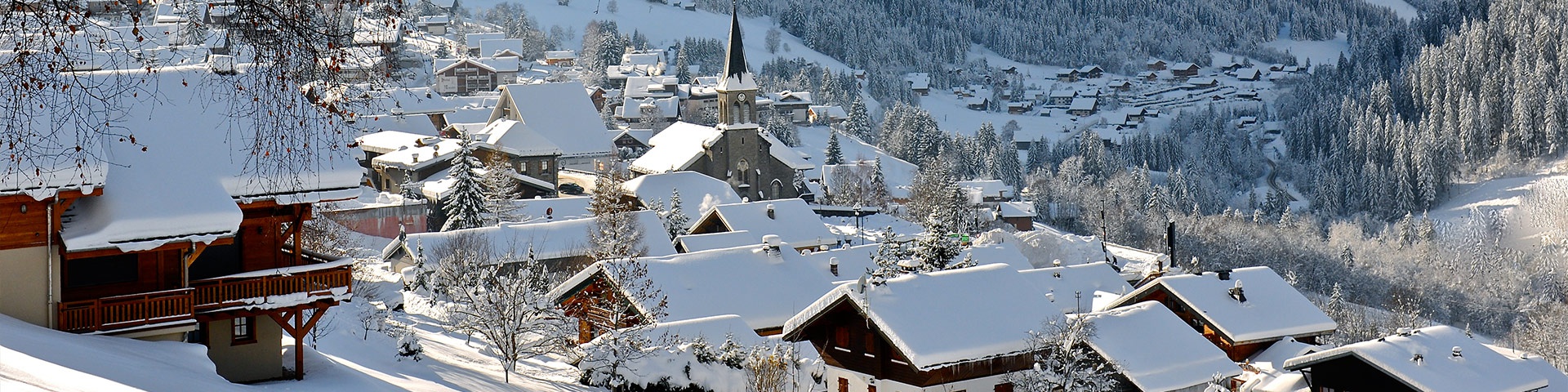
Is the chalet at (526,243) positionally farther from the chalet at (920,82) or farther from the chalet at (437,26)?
the chalet at (920,82)

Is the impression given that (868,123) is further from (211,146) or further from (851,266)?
(211,146)

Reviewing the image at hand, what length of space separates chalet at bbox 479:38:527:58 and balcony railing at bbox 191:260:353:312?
95.2 metres

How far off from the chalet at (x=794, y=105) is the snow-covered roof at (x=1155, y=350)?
8057cm

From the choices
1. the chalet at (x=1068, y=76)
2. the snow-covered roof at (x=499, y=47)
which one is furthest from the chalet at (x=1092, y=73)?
the snow-covered roof at (x=499, y=47)

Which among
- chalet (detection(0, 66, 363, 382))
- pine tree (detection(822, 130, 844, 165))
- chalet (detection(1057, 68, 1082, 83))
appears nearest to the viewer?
chalet (detection(0, 66, 363, 382))

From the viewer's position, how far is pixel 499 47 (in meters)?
114

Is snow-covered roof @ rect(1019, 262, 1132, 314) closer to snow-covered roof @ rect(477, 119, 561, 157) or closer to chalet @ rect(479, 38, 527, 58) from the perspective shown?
snow-covered roof @ rect(477, 119, 561, 157)

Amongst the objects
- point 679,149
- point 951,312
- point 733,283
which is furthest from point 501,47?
point 951,312

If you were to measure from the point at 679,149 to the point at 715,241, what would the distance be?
21.3 m

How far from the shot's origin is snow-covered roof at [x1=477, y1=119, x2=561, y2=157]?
5944 centimetres

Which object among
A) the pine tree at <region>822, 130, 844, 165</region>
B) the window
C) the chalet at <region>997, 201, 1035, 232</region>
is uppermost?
the window

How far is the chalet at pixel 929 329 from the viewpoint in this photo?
22.8 metres

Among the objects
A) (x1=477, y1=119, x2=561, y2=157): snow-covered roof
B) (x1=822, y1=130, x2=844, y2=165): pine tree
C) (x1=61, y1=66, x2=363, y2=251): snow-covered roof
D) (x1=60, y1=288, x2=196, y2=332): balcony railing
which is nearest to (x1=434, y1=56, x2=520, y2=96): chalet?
(x1=822, y1=130, x2=844, y2=165): pine tree

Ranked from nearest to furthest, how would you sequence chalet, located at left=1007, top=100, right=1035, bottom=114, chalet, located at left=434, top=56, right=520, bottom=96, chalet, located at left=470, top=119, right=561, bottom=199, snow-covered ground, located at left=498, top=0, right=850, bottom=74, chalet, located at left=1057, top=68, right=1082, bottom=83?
1. chalet, located at left=470, top=119, right=561, bottom=199
2. chalet, located at left=434, top=56, right=520, bottom=96
3. snow-covered ground, located at left=498, top=0, right=850, bottom=74
4. chalet, located at left=1007, top=100, right=1035, bottom=114
5. chalet, located at left=1057, top=68, right=1082, bottom=83
